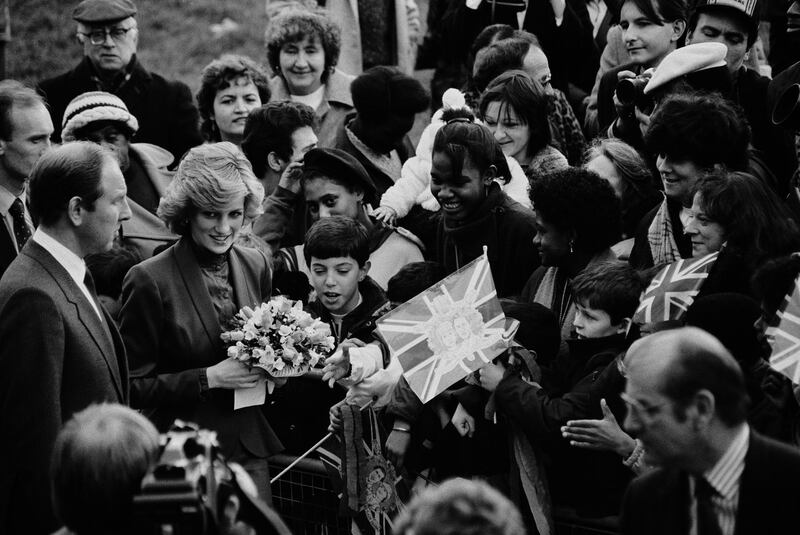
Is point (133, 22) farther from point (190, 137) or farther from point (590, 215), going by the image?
point (590, 215)

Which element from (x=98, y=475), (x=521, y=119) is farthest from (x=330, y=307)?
(x=98, y=475)

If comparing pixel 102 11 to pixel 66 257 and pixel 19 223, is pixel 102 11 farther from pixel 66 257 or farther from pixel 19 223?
pixel 66 257

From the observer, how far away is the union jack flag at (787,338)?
475 cm

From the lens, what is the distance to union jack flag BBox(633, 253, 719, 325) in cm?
549

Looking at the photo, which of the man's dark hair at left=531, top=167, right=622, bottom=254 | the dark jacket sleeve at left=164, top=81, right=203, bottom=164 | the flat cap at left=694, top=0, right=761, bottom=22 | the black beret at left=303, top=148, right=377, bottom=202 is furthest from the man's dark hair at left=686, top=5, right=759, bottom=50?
the dark jacket sleeve at left=164, top=81, right=203, bottom=164

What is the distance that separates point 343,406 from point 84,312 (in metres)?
1.55

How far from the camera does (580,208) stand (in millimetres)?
6234

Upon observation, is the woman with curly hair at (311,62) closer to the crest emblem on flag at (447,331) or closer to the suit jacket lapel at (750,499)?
the crest emblem on flag at (447,331)

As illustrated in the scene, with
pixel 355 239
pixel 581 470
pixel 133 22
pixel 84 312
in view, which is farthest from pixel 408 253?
pixel 133 22

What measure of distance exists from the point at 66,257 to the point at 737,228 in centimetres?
286

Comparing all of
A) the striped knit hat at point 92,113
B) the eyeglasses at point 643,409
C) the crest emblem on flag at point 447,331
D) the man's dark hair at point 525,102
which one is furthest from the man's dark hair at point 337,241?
the eyeglasses at point 643,409

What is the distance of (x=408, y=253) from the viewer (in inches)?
291

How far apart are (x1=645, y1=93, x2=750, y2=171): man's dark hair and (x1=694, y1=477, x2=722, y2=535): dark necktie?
8.87ft

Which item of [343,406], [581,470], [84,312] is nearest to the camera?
[84,312]
